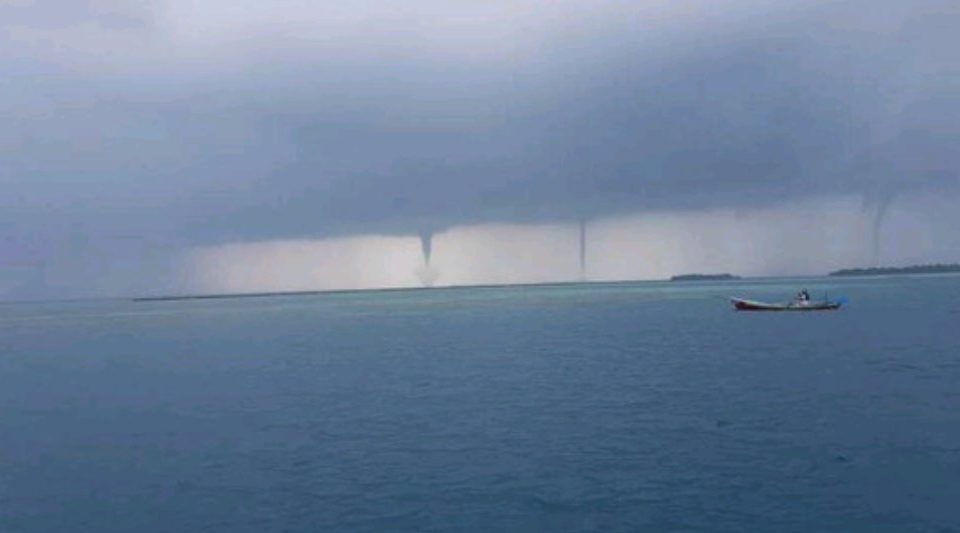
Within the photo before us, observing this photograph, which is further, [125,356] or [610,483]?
[125,356]

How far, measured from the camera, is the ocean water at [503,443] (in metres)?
33.2

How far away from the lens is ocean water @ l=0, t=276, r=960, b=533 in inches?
1309

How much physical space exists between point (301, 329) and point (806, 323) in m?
100.0

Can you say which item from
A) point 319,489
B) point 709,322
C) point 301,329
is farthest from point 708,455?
point 301,329

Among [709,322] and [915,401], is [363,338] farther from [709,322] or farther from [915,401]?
[915,401]

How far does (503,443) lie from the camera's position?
45438 millimetres

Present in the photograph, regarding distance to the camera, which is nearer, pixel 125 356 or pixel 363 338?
pixel 125 356

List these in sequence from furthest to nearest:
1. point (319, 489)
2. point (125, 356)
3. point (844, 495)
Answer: point (125, 356), point (319, 489), point (844, 495)

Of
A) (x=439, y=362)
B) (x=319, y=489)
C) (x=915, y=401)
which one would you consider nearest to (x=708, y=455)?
(x=319, y=489)

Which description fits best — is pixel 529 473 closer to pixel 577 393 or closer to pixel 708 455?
pixel 708 455

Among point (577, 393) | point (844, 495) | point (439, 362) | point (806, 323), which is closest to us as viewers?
point (844, 495)

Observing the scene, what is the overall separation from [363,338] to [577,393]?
80391 millimetres

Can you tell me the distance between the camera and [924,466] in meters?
38.2

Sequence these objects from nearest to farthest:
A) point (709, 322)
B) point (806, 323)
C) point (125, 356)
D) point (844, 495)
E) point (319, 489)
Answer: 1. point (844, 495)
2. point (319, 489)
3. point (125, 356)
4. point (806, 323)
5. point (709, 322)
